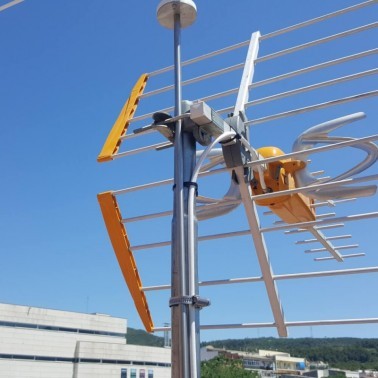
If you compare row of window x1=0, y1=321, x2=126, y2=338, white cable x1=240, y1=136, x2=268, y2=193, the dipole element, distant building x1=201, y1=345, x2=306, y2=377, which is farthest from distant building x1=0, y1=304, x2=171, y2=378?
the dipole element

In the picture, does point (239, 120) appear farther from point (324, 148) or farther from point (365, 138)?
point (365, 138)

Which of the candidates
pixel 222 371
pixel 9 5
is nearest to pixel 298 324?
pixel 9 5

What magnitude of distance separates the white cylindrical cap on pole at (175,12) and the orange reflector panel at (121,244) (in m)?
2.12

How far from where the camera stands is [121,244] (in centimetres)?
609

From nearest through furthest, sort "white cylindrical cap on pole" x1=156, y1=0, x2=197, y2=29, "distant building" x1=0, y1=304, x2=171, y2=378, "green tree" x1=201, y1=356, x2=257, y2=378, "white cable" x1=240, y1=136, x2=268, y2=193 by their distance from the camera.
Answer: "white cylindrical cap on pole" x1=156, y1=0, x2=197, y2=29, "white cable" x1=240, y1=136, x2=268, y2=193, "distant building" x1=0, y1=304, x2=171, y2=378, "green tree" x1=201, y1=356, x2=257, y2=378

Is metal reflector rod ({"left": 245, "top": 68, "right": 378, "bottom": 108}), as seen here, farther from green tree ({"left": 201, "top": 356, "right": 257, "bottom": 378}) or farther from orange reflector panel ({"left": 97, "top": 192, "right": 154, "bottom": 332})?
green tree ({"left": 201, "top": 356, "right": 257, "bottom": 378})

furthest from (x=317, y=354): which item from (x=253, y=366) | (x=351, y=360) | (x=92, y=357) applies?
(x=92, y=357)

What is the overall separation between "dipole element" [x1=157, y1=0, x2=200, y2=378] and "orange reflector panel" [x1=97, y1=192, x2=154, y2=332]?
6.68 ft

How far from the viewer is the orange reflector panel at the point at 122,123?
19.9 feet

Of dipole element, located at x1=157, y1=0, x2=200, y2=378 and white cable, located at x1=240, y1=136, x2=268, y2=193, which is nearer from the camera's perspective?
dipole element, located at x1=157, y1=0, x2=200, y2=378

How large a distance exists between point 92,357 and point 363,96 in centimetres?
5223

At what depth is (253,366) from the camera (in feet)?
351

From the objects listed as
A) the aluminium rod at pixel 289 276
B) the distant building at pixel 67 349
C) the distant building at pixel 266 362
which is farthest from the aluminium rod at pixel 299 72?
the distant building at pixel 266 362

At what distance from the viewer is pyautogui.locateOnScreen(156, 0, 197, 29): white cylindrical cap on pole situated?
189 inches
